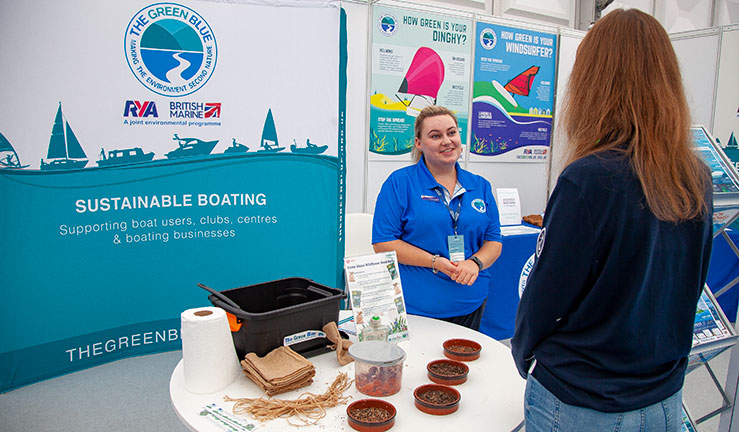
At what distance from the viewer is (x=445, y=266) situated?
1.93 m

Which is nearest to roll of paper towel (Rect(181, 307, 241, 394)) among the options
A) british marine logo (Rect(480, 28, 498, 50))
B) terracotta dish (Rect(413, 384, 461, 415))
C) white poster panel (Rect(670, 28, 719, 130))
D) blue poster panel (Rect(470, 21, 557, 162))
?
terracotta dish (Rect(413, 384, 461, 415))

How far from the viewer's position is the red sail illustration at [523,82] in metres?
4.39

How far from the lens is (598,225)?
2.99ft

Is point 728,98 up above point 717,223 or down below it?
above

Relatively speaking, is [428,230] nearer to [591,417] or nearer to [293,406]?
[293,406]

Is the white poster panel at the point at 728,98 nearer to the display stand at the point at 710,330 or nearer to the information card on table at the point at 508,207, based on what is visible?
the information card on table at the point at 508,207

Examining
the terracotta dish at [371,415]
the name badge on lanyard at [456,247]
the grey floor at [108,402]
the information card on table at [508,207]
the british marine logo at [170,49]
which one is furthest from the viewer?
the information card on table at [508,207]

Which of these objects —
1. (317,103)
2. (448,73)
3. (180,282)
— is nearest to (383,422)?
(180,282)

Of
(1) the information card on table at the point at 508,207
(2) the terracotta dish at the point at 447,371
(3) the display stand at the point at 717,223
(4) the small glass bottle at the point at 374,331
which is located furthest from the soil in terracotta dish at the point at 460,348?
(1) the information card on table at the point at 508,207

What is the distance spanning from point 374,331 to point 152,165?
2019 mm

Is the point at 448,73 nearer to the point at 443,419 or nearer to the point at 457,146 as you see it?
the point at 457,146

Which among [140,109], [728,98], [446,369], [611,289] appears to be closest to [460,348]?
[446,369]

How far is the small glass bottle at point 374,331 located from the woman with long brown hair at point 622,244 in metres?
0.66

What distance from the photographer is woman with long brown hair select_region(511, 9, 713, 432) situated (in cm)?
91
